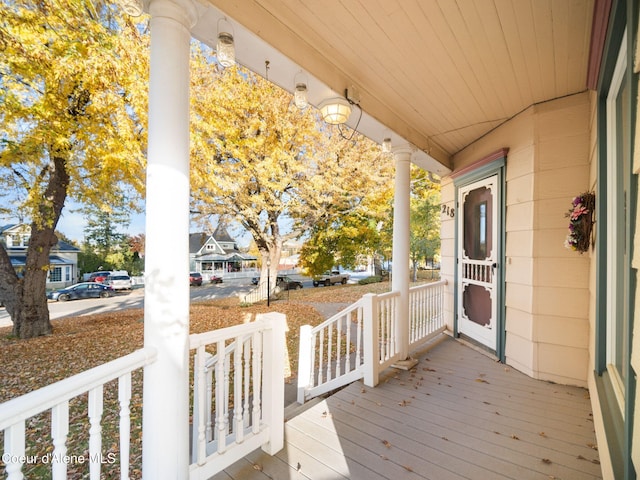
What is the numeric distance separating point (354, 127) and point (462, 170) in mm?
1968

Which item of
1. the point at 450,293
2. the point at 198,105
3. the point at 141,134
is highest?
the point at 198,105

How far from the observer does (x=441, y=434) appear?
207 cm

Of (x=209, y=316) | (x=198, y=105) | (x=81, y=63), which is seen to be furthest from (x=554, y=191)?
(x=209, y=316)

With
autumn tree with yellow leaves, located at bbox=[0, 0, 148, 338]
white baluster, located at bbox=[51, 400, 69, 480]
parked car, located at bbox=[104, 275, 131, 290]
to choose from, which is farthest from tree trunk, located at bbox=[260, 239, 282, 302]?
parked car, located at bbox=[104, 275, 131, 290]

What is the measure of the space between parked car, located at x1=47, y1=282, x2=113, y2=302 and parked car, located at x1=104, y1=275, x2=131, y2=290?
0.83 m

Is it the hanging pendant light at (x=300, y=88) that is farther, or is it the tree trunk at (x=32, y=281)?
the tree trunk at (x=32, y=281)

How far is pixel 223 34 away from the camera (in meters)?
1.57

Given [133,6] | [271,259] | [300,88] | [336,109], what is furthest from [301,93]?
[271,259]

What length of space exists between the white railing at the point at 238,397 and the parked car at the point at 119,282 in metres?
20.5

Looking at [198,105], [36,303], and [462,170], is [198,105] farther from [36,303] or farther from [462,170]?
[36,303]

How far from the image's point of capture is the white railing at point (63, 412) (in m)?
0.86

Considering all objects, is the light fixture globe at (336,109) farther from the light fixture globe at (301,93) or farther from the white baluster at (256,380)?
the white baluster at (256,380)

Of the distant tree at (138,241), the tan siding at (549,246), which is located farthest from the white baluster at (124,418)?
the distant tree at (138,241)

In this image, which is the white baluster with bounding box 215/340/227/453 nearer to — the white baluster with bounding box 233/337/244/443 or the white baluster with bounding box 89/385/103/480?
the white baluster with bounding box 233/337/244/443
